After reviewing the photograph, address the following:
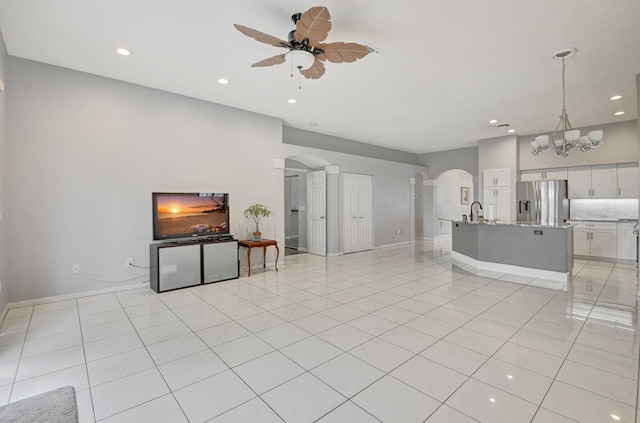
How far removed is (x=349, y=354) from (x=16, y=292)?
4.05 metres

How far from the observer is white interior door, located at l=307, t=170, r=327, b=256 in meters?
7.37

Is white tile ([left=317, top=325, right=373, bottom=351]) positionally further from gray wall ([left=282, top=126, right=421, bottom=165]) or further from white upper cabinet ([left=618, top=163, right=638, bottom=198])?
white upper cabinet ([left=618, top=163, right=638, bottom=198])

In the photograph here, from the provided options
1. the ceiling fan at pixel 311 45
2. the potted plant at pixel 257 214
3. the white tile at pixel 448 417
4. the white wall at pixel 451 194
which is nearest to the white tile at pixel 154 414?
the white tile at pixel 448 417

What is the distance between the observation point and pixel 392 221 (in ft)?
29.1

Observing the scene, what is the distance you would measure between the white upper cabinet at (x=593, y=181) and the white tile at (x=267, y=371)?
7521 millimetres

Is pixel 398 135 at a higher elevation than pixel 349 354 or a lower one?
higher

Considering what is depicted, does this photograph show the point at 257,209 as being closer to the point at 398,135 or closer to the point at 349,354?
the point at 349,354

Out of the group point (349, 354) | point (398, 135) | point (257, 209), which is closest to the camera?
point (349, 354)

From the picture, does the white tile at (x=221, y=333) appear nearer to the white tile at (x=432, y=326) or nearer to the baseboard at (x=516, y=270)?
the white tile at (x=432, y=326)

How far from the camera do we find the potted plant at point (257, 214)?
5.40m

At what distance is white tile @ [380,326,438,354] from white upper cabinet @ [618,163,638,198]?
643 cm

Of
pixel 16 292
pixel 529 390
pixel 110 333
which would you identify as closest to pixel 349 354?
pixel 529 390

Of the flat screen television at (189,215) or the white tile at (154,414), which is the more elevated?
the flat screen television at (189,215)

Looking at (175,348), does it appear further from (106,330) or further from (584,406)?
(584,406)
